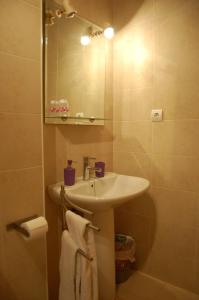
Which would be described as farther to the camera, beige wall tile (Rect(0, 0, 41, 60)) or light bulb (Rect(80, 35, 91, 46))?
light bulb (Rect(80, 35, 91, 46))

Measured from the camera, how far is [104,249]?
1.33 meters

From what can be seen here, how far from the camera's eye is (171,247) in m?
1.61

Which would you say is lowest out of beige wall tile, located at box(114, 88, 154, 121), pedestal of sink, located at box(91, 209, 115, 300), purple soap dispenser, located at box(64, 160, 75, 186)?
pedestal of sink, located at box(91, 209, 115, 300)

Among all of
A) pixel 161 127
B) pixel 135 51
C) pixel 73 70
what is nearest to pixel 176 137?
pixel 161 127

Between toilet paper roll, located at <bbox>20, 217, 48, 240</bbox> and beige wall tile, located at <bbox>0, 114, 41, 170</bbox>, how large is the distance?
0.24m

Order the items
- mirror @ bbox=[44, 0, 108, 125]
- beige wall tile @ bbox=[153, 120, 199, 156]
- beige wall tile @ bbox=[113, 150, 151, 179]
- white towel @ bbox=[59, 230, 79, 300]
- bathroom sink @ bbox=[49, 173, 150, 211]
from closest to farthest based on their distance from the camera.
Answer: white towel @ bbox=[59, 230, 79, 300] < bathroom sink @ bbox=[49, 173, 150, 211] < mirror @ bbox=[44, 0, 108, 125] < beige wall tile @ bbox=[153, 120, 199, 156] < beige wall tile @ bbox=[113, 150, 151, 179]

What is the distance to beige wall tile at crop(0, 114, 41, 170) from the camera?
0.83 metres

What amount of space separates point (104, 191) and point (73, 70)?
879mm

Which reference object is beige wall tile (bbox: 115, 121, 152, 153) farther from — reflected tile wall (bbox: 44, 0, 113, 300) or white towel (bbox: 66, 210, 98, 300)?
white towel (bbox: 66, 210, 98, 300)

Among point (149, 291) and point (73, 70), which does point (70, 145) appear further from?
point (149, 291)

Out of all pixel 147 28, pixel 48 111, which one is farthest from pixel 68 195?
pixel 147 28

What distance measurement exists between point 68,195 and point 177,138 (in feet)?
2.90

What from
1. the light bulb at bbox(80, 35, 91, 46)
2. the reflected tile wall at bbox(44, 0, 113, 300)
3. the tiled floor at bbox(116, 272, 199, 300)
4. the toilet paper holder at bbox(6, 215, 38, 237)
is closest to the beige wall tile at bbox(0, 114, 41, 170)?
the toilet paper holder at bbox(6, 215, 38, 237)

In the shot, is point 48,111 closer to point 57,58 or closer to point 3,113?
point 57,58
